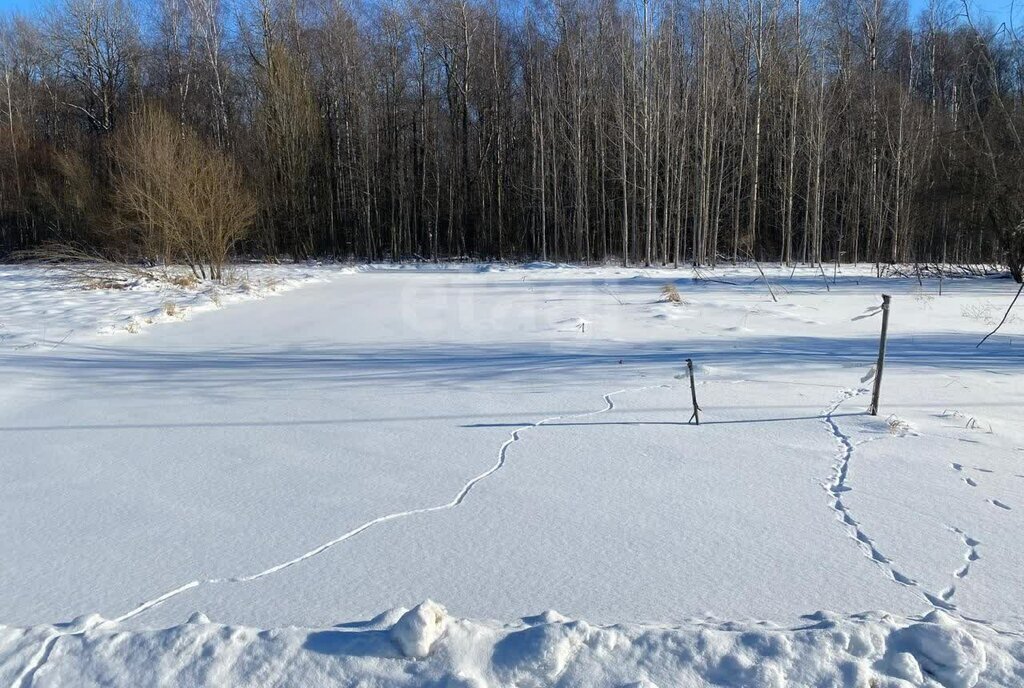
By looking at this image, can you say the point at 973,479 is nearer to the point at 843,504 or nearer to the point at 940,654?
the point at 843,504

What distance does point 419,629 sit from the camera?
1.97m

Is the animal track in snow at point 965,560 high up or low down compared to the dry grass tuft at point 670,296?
down

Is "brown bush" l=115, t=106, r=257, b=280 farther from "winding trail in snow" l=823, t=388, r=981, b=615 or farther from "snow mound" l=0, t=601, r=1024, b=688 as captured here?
"snow mound" l=0, t=601, r=1024, b=688

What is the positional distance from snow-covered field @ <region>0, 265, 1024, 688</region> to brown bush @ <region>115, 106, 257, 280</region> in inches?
395

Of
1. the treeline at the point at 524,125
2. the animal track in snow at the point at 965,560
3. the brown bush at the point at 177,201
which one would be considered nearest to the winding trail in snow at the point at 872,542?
the animal track in snow at the point at 965,560

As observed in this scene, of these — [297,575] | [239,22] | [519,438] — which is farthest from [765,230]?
[297,575]

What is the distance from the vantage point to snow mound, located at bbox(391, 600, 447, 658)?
1.95 m

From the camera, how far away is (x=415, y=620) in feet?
6.56

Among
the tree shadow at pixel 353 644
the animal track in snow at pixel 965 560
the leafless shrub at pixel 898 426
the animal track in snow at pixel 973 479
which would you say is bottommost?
the animal track in snow at pixel 965 560

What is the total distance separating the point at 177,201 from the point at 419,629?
1596cm

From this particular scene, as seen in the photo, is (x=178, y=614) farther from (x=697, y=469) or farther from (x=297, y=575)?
(x=697, y=469)

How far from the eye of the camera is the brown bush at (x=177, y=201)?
15.9 m

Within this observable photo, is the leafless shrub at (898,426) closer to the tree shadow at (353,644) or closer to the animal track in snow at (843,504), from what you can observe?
the animal track in snow at (843,504)

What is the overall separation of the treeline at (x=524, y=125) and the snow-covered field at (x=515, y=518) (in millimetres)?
16735
